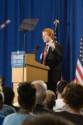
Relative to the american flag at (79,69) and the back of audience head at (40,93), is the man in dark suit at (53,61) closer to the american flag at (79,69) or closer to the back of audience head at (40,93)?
the american flag at (79,69)

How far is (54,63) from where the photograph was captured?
278 inches

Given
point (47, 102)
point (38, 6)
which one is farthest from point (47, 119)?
point (38, 6)

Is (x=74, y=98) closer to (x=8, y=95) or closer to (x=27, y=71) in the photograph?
(x=8, y=95)

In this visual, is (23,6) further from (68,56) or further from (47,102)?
(47,102)

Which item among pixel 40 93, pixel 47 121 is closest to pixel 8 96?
pixel 40 93

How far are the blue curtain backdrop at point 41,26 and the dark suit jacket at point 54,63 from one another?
725mm

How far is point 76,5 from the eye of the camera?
771 centimetres

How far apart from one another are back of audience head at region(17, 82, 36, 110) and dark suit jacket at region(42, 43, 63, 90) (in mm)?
4281

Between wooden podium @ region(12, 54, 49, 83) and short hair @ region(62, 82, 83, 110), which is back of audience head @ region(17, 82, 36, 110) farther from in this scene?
A: wooden podium @ region(12, 54, 49, 83)

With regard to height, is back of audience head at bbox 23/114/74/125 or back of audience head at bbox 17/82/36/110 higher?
back of audience head at bbox 23/114/74/125

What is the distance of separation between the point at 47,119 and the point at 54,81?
20.7 ft

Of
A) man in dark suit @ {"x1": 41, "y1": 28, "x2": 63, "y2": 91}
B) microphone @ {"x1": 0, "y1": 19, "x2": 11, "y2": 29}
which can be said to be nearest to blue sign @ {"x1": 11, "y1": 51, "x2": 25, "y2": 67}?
man in dark suit @ {"x1": 41, "y1": 28, "x2": 63, "y2": 91}

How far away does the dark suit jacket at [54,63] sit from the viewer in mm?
6957

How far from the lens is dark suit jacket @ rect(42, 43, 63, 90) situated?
6.96 m
